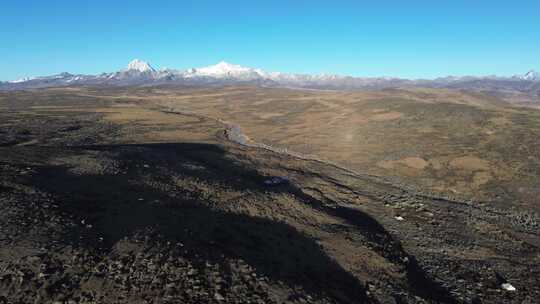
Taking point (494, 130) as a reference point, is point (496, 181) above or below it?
below

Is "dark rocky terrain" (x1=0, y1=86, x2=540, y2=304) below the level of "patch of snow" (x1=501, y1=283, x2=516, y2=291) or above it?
above

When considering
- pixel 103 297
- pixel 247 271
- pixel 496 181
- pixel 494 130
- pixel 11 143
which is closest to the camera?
pixel 103 297

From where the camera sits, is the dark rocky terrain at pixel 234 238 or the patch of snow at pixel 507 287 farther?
the patch of snow at pixel 507 287

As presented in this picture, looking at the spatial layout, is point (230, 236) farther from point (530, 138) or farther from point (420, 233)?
point (530, 138)

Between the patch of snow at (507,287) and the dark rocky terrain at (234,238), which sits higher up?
the dark rocky terrain at (234,238)

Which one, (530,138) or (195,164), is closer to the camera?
(195,164)

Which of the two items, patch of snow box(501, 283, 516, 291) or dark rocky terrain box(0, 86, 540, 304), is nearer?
dark rocky terrain box(0, 86, 540, 304)

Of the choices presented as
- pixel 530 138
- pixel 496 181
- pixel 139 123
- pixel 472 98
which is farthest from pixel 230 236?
pixel 472 98

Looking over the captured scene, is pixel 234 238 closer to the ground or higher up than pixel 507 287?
higher up
